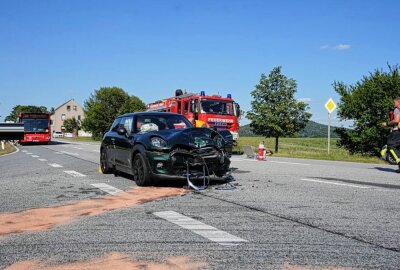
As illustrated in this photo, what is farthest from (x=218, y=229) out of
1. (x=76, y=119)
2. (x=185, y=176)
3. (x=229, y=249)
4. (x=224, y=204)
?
(x=76, y=119)

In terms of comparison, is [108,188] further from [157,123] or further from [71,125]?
[71,125]

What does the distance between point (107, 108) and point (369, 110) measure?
196 feet

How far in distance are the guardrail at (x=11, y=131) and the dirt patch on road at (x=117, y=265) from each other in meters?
36.3

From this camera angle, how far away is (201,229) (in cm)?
425

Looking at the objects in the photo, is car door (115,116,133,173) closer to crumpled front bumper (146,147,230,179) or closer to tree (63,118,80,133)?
crumpled front bumper (146,147,230,179)

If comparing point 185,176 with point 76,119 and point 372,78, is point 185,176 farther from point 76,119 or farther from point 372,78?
point 76,119

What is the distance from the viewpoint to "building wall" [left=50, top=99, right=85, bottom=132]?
126 meters

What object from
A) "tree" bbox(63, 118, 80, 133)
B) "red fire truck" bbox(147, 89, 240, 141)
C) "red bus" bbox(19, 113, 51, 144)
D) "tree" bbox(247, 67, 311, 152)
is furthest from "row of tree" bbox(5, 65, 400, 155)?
"tree" bbox(63, 118, 80, 133)

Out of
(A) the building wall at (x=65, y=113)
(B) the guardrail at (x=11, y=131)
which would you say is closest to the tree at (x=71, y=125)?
(A) the building wall at (x=65, y=113)

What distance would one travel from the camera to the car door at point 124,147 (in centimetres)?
858

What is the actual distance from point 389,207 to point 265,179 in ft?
12.3

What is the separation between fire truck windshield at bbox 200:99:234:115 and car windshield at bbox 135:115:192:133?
10.3 m

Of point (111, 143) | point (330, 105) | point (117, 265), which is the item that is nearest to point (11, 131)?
point (330, 105)

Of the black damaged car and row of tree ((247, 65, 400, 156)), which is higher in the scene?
row of tree ((247, 65, 400, 156))
